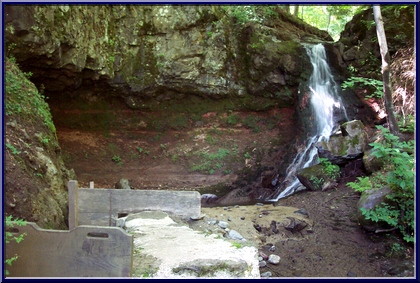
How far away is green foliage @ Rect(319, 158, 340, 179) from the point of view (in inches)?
371

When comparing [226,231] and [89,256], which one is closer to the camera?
[89,256]

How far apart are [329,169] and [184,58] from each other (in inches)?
271

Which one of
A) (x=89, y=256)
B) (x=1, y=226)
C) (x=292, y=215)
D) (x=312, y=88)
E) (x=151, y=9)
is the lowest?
(x=292, y=215)

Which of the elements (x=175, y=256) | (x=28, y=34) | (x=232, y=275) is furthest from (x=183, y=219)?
(x=28, y=34)

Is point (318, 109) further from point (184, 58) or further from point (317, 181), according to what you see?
point (184, 58)

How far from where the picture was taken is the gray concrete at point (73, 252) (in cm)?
417

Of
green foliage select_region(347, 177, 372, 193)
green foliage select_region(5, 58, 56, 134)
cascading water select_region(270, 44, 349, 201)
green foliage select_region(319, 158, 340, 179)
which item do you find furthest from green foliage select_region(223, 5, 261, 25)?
green foliage select_region(5, 58, 56, 134)

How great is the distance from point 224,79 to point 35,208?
9.83 metres

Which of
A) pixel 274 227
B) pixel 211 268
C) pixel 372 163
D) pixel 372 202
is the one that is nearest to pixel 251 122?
pixel 372 163

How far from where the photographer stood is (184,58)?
13.2 meters

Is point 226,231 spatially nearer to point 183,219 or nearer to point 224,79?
point 183,219

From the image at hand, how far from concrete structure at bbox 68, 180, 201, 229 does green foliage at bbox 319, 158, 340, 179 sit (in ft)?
14.5

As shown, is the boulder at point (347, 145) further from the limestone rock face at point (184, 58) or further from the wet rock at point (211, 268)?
the wet rock at point (211, 268)

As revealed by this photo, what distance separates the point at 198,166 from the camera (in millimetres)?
13344
